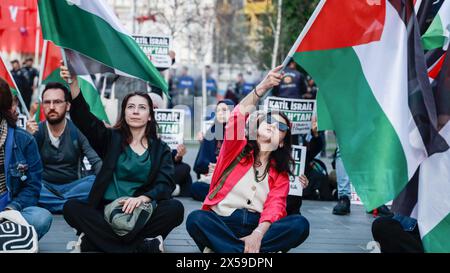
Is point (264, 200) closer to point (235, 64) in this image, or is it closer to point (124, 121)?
point (124, 121)

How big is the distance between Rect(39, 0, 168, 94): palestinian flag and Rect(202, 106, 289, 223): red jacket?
1.04 m

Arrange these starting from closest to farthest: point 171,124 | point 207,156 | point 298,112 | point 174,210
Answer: point 174,210, point 298,112, point 171,124, point 207,156

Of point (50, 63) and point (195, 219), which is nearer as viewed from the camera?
point (195, 219)

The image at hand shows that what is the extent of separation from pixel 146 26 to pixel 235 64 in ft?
43.2

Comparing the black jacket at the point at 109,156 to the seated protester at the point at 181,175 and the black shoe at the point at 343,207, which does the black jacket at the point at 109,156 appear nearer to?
the seated protester at the point at 181,175

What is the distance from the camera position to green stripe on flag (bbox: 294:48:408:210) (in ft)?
16.3

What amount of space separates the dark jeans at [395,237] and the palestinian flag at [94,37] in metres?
2.28

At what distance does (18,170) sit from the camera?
5418mm

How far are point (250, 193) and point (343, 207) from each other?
141 inches

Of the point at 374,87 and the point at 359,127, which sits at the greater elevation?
the point at 374,87

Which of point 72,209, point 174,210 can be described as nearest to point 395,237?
point 174,210

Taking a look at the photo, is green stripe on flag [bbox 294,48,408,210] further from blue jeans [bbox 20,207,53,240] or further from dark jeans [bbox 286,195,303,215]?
blue jeans [bbox 20,207,53,240]

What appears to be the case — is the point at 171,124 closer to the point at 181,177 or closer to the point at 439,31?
the point at 181,177
